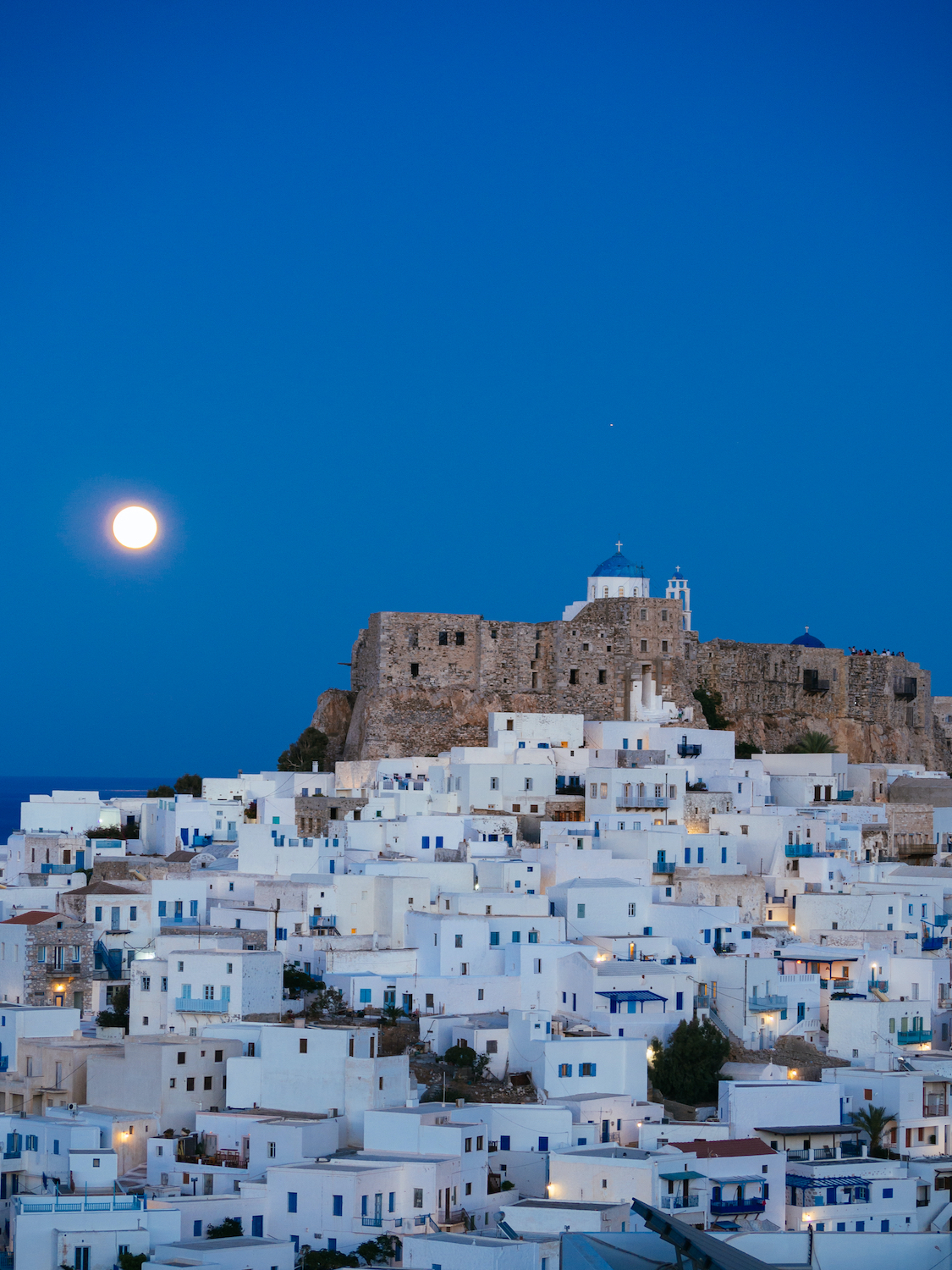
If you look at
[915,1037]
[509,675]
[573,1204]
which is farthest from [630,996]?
[509,675]

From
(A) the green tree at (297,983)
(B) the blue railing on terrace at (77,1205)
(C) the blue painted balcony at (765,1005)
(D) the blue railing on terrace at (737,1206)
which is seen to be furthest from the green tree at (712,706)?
(B) the blue railing on terrace at (77,1205)

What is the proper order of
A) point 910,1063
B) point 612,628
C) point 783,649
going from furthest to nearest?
1. point 783,649
2. point 612,628
3. point 910,1063

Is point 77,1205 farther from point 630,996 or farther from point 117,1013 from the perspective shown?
point 630,996

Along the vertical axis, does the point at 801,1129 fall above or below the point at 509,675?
below

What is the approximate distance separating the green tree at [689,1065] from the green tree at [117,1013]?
918 cm

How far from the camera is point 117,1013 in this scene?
125 ft

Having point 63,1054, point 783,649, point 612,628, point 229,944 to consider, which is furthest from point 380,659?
point 63,1054

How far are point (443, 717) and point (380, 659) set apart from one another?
2113 mm

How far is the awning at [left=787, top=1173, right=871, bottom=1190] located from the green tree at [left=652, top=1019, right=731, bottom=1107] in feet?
11.0

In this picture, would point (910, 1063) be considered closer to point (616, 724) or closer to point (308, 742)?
point (616, 724)

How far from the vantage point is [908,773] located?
5650 centimetres

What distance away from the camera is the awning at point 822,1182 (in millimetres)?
32000

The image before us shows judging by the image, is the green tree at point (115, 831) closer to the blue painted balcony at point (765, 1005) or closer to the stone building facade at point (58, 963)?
the stone building facade at point (58, 963)

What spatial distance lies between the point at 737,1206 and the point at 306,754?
26.4 m
